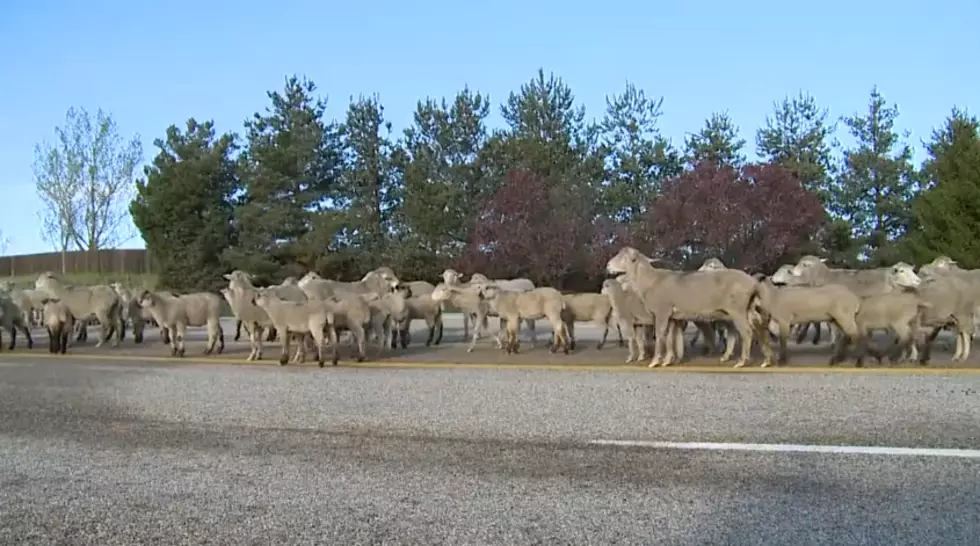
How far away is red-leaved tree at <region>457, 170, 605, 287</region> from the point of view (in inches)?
1836

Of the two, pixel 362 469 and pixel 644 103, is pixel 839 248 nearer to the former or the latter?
pixel 644 103

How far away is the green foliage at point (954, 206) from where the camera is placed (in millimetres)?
38125

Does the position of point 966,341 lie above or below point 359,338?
below

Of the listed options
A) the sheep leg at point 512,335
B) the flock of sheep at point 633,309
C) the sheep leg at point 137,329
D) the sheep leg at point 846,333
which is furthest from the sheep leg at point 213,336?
the sheep leg at point 846,333

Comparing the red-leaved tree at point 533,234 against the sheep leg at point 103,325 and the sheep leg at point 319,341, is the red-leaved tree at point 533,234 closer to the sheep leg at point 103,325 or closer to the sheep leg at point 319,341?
the sheep leg at point 103,325

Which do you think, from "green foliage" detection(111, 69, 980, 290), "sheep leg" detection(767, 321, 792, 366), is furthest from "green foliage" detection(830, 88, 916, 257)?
"sheep leg" detection(767, 321, 792, 366)

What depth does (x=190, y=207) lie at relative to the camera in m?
54.2

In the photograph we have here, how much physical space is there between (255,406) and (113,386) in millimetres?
3675

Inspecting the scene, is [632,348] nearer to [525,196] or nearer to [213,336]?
[213,336]

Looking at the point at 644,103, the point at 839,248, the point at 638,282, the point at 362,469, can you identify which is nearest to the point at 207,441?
the point at 362,469

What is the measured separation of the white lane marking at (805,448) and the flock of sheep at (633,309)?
292 inches

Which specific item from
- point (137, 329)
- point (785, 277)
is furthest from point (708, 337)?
point (137, 329)

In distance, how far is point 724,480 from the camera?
7.45 metres

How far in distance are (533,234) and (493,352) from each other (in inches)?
1078
